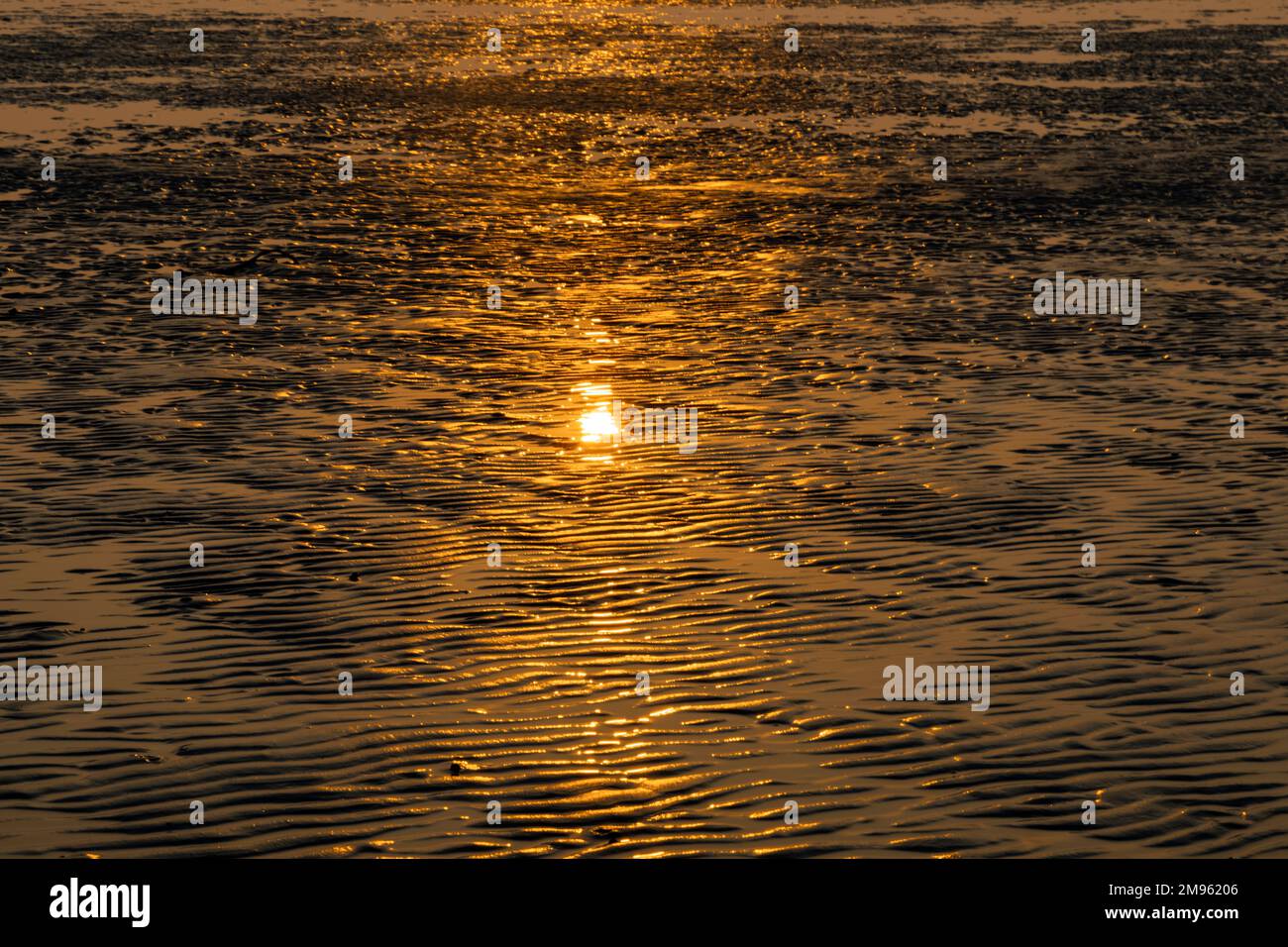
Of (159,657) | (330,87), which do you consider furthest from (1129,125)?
(159,657)

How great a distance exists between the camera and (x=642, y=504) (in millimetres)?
14852

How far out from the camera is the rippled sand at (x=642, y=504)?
1033 cm

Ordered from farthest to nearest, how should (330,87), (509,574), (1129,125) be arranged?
(330,87), (1129,125), (509,574)

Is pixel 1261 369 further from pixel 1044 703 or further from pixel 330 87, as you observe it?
pixel 330 87

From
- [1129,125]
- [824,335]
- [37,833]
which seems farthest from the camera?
[1129,125]

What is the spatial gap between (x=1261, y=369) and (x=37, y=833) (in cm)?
1323

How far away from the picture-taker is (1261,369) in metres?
19.0

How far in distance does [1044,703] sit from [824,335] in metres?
9.39

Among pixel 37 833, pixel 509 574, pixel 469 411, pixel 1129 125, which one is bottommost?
pixel 37 833

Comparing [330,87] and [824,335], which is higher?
[330,87]

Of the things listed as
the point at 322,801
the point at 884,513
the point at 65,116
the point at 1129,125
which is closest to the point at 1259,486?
the point at 884,513

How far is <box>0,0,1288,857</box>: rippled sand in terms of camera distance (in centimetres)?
1033

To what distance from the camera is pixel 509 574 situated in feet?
44.0

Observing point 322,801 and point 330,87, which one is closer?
point 322,801
